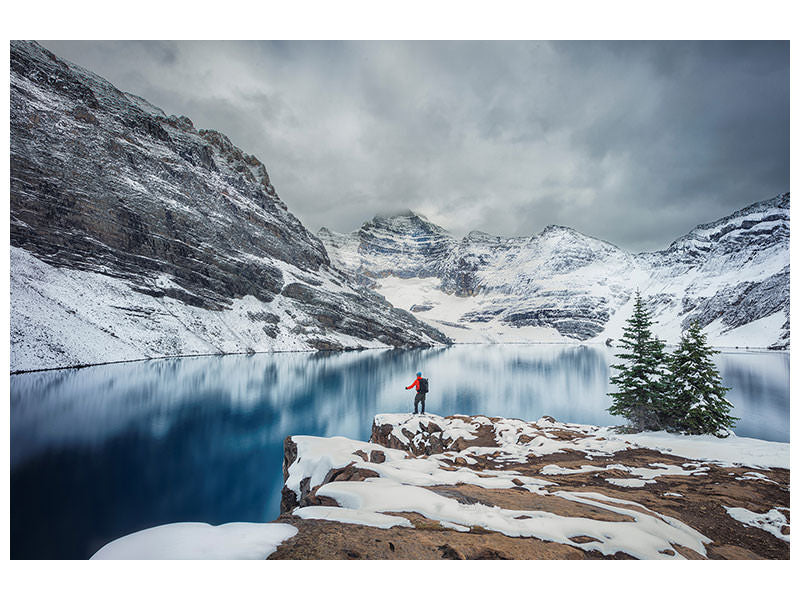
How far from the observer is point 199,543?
3.18 meters

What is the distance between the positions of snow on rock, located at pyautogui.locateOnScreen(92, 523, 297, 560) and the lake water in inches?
241

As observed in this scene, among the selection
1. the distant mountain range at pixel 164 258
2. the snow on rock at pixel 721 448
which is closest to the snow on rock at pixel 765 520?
the snow on rock at pixel 721 448

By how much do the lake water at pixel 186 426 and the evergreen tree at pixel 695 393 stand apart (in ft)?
32.1

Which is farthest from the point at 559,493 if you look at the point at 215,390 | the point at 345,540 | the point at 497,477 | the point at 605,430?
the point at 215,390

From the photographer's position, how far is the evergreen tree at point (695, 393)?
31.8 feet

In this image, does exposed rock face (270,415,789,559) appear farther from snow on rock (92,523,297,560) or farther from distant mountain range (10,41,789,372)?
distant mountain range (10,41,789,372)

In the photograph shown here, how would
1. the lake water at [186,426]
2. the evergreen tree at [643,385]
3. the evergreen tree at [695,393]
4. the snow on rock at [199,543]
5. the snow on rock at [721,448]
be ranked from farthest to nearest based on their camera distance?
1. the evergreen tree at [643,385]
2. the evergreen tree at [695,393]
3. the lake water at [186,426]
4. the snow on rock at [721,448]
5. the snow on rock at [199,543]

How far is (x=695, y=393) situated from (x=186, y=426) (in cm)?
2091

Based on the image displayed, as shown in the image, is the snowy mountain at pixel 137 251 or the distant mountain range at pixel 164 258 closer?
the snowy mountain at pixel 137 251

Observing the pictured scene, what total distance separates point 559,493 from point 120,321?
54.4 meters

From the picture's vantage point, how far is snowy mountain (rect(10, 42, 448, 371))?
39.5 m

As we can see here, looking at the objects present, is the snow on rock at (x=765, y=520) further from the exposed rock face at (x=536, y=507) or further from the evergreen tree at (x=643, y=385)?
the evergreen tree at (x=643, y=385)

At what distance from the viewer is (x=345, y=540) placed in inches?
128
